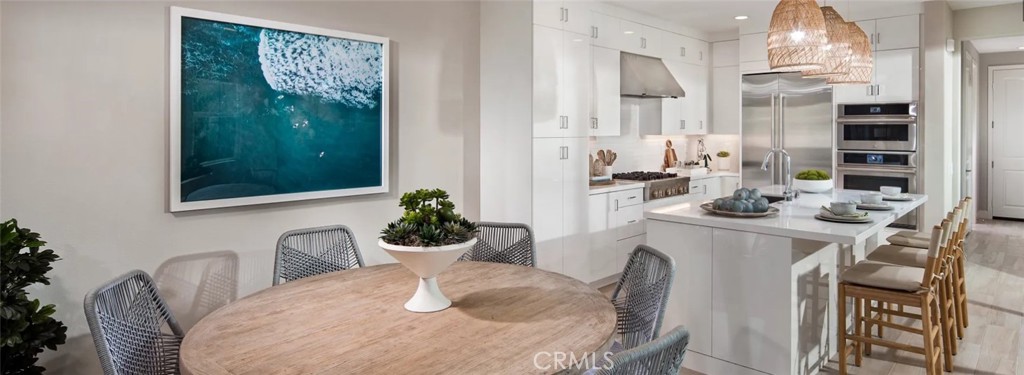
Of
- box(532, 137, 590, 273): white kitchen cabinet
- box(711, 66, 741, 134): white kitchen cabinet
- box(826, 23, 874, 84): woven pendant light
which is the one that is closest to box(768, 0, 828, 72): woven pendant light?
box(826, 23, 874, 84): woven pendant light

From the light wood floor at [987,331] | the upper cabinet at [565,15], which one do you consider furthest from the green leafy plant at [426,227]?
the upper cabinet at [565,15]

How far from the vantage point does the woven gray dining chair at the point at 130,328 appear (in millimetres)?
1565

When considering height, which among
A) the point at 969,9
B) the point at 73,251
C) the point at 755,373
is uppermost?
the point at 969,9

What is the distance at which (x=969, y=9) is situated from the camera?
5602mm

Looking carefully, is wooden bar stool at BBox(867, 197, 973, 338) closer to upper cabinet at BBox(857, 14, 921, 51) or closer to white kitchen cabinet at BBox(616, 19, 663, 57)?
upper cabinet at BBox(857, 14, 921, 51)

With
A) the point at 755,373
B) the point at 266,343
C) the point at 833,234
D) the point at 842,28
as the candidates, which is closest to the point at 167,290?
the point at 266,343

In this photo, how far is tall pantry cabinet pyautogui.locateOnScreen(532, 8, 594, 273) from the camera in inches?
161

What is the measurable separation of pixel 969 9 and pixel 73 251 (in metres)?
7.28

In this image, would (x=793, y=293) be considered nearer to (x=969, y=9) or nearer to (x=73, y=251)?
(x=73, y=251)

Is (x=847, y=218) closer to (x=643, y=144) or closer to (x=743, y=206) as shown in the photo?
(x=743, y=206)

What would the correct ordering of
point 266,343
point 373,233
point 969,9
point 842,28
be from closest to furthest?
point 266,343
point 842,28
point 373,233
point 969,9

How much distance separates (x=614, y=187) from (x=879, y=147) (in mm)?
2675

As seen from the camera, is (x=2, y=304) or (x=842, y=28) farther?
(x=842, y=28)

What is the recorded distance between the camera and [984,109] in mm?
8102
